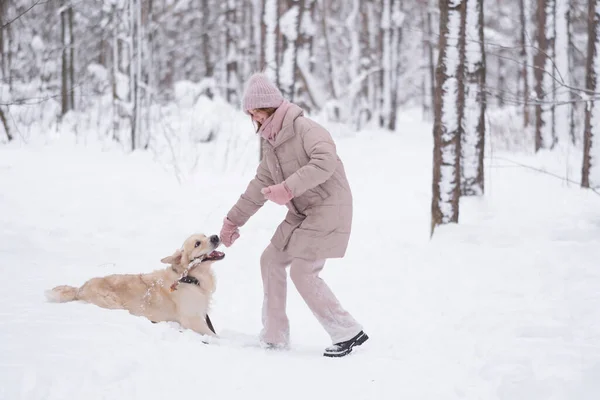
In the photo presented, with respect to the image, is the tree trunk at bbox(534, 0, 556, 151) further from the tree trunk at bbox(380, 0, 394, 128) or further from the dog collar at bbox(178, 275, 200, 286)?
the dog collar at bbox(178, 275, 200, 286)

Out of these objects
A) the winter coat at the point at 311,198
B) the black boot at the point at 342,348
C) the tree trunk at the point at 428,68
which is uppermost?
the tree trunk at the point at 428,68

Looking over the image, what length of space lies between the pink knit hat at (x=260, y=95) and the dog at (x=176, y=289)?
1356mm

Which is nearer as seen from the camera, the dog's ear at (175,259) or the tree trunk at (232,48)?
the dog's ear at (175,259)

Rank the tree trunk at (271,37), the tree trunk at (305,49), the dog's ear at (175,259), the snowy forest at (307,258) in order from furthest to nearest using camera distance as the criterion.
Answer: the tree trunk at (305,49) < the tree trunk at (271,37) < the dog's ear at (175,259) < the snowy forest at (307,258)

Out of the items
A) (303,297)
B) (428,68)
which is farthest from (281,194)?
(428,68)

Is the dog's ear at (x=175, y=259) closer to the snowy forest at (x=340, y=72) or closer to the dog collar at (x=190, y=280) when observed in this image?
the dog collar at (x=190, y=280)

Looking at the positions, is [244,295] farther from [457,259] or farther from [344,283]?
[457,259]

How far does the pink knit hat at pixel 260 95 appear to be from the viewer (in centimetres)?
411

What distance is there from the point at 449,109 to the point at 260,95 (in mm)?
3523

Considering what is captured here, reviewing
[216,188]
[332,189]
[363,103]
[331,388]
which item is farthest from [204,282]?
[363,103]

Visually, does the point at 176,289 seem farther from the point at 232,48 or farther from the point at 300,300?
the point at 232,48

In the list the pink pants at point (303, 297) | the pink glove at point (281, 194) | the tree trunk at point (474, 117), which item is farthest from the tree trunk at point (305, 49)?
the pink glove at point (281, 194)

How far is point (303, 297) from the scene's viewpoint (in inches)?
167

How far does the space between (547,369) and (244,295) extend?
11.1ft
